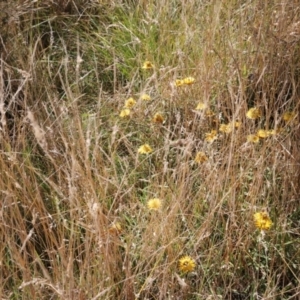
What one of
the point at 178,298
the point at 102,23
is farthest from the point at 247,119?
the point at 102,23

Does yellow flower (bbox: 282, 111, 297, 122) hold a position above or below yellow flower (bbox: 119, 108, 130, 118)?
above

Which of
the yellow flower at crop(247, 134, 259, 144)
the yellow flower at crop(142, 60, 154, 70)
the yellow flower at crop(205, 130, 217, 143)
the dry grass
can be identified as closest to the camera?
the dry grass

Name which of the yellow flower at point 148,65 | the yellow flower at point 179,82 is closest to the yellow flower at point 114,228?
the yellow flower at point 179,82

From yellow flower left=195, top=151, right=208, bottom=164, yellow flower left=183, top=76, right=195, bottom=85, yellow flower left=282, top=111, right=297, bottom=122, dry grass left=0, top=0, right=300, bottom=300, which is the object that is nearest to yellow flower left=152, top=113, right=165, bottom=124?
dry grass left=0, top=0, right=300, bottom=300

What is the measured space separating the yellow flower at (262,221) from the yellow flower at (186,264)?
184 mm

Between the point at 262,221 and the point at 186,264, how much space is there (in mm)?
215

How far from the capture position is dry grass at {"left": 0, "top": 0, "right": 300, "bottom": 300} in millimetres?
1465

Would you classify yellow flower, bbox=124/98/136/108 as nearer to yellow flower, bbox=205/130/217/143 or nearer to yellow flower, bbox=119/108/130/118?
yellow flower, bbox=119/108/130/118

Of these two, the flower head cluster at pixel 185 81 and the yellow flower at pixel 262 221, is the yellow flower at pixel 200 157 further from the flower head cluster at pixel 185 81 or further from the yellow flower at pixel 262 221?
the flower head cluster at pixel 185 81

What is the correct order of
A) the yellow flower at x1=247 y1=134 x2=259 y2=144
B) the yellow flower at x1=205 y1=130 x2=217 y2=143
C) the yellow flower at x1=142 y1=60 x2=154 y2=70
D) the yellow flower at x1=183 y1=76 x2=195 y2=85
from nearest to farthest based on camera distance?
1. the yellow flower at x1=247 y1=134 x2=259 y2=144
2. the yellow flower at x1=205 y1=130 x2=217 y2=143
3. the yellow flower at x1=183 y1=76 x2=195 y2=85
4. the yellow flower at x1=142 y1=60 x2=154 y2=70

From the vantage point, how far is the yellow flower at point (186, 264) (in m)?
1.47

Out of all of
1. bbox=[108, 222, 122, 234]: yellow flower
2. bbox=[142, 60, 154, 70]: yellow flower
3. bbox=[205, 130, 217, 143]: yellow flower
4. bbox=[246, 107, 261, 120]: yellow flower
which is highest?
bbox=[142, 60, 154, 70]: yellow flower

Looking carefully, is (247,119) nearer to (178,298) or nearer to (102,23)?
(178,298)

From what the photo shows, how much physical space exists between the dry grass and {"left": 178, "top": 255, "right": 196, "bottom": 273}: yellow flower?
0.02 metres
